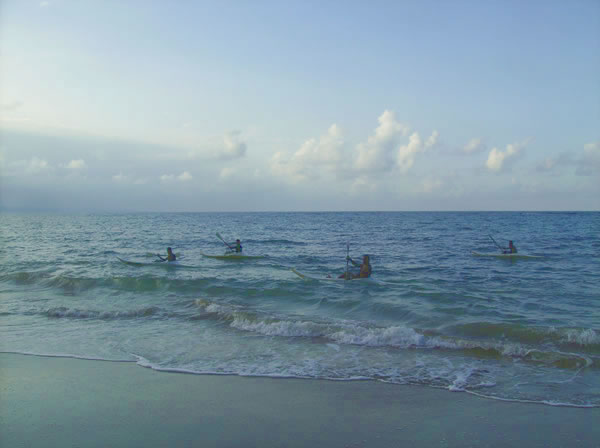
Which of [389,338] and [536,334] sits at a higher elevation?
[536,334]

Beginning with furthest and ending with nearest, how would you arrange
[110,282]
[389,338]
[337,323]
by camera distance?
1. [110,282]
2. [337,323]
3. [389,338]

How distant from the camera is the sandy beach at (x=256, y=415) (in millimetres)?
5621

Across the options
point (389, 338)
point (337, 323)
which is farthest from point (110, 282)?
point (389, 338)

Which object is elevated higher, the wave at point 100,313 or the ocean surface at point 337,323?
the ocean surface at point 337,323

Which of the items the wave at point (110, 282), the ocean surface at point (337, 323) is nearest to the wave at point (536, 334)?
the ocean surface at point (337, 323)

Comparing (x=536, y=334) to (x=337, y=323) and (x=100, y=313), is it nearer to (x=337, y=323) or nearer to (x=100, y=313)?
(x=337, y=323)

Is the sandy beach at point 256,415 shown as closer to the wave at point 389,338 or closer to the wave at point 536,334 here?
the wave at point 389,338

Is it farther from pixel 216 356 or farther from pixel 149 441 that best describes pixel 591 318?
pixel 149 441

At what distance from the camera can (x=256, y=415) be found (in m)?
6.34

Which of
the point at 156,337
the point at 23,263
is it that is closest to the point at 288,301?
the point at 156,337

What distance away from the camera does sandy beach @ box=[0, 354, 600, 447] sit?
18.4ft

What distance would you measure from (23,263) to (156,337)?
20175 mm

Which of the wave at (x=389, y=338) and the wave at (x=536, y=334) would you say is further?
the wave at (x=536, y=334)

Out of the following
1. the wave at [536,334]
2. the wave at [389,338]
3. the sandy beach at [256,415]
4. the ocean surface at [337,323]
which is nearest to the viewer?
the sandy beach at [256,415]
